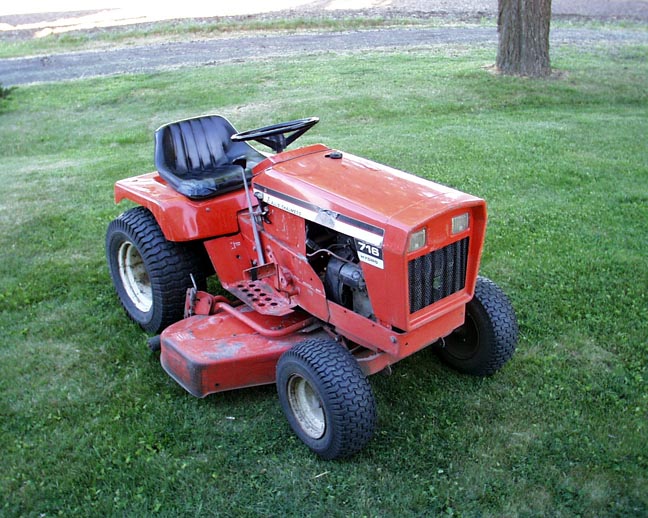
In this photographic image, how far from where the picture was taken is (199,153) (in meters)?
4.77

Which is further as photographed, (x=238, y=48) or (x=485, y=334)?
(x=238, y=48)

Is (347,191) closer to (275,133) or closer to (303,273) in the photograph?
(303,273)

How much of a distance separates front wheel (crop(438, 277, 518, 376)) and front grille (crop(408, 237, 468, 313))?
1.15 ft

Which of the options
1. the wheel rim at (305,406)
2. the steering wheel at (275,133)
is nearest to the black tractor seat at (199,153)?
the steering wheel at (275,133)

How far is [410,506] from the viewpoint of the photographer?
3.12 metres

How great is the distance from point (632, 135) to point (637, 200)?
8.59ft

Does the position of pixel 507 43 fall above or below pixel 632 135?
above

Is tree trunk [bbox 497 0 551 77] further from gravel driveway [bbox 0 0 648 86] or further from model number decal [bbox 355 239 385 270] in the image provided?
model number decal [bbox 355 239 385 270]

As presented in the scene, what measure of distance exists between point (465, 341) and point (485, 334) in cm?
19

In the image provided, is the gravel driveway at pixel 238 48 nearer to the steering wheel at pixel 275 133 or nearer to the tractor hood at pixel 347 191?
the steering wheel at pixel 275 133

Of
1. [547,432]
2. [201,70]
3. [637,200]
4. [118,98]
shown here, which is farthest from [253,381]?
[201,70]

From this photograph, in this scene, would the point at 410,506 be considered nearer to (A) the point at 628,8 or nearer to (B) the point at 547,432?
(B) the point at 547,432

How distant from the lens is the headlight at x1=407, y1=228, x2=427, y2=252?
10.4ft

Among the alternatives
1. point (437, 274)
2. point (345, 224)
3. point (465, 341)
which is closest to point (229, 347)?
point (345, 224)
